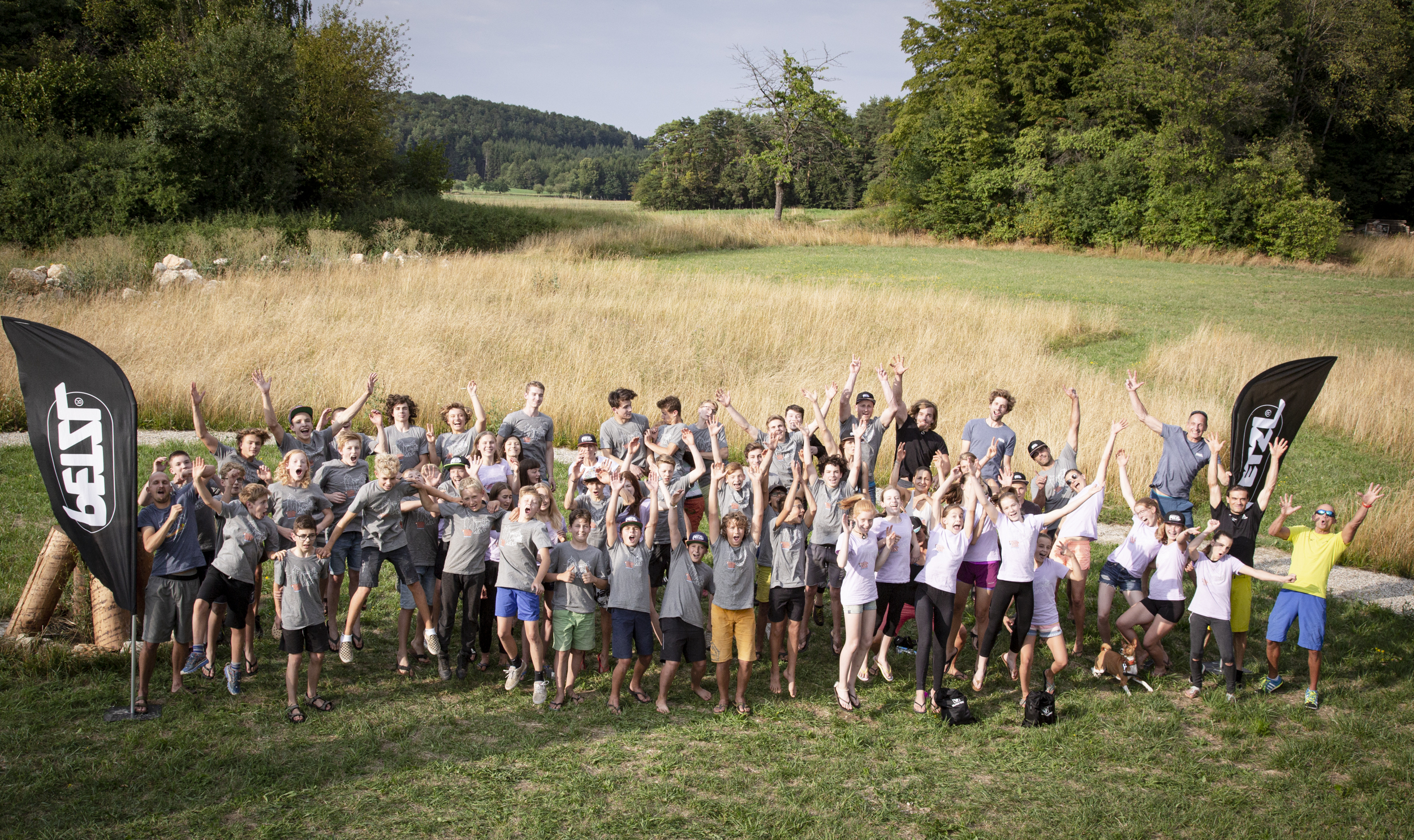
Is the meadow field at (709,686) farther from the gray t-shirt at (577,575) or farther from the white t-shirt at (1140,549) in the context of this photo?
the white t-shirt at (1140,549)

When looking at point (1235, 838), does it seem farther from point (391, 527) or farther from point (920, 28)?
point (920, 28)

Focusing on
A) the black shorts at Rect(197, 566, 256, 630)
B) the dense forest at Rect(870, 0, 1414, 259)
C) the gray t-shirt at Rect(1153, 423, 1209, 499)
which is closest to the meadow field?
the black shorts at Rect(197, 566, 256, 630)

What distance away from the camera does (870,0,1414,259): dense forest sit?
37.2 metres

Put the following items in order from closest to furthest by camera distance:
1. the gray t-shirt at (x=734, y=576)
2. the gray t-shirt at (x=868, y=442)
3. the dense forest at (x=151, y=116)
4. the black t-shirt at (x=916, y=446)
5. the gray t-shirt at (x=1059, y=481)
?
the gray t-shirt at (x=734, y=576) < the gray t-shirt at (x=868, y=442) < the gray t-shirt at (x=1059, y=481) < the black t-shirt at (x=916, y=446) < the dense forest at (x=151, y=116)

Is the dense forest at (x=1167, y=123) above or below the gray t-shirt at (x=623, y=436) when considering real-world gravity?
above

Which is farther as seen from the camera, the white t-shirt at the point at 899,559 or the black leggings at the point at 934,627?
the white t-shirt at the point at 899,559

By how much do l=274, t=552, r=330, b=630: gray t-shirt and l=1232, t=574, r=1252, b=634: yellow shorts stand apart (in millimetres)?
7375

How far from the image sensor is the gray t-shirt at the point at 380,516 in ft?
22.7

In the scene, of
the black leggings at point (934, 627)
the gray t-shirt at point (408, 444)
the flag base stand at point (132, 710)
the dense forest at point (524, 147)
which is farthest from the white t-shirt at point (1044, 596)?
the dense forest at point (524, 147)

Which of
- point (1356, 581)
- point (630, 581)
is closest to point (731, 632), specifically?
point (630, 581)

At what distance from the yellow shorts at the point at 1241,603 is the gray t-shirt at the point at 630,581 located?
499 centimetres

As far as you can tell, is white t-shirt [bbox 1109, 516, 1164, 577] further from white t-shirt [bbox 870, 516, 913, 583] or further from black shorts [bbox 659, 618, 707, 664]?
black shorts [bbox 659, 618, 707, 664]

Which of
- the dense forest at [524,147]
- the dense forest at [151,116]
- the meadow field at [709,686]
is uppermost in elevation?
the dense forest at [524,147]

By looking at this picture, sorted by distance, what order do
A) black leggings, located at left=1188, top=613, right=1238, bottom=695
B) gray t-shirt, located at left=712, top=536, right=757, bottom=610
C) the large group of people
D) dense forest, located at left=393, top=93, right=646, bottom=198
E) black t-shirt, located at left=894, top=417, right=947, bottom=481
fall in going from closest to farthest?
the large group of people → gray t-shirt, located at left=712, top=536, right=757, bottom=610 → black leggings, located at left=1188, top=613, right=1238, bottom=695 → black t-shirt, located at left=894, top=417, right=947, bottom=481 → dense forest, located at left=393, top=93, right=646, bottom=198
